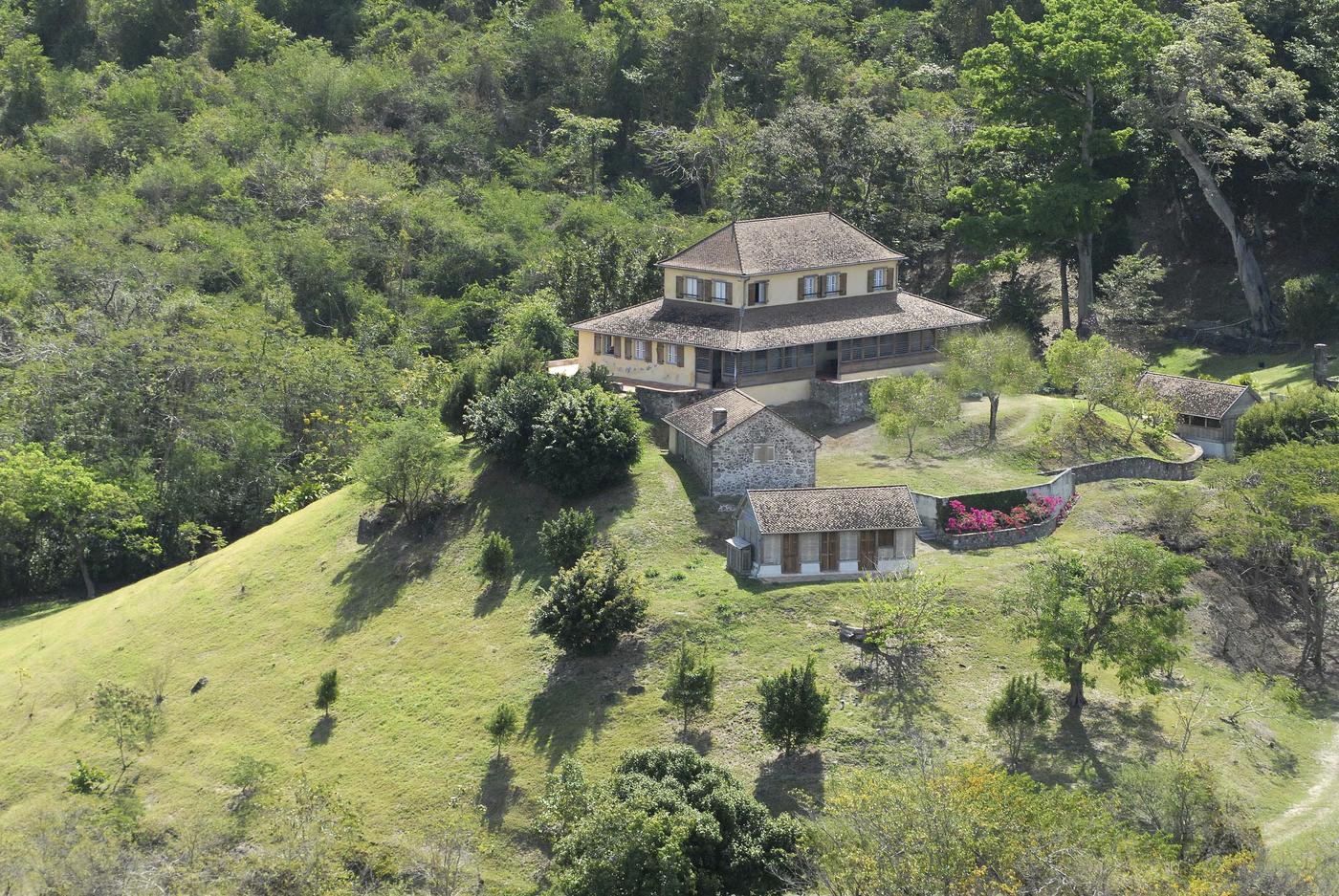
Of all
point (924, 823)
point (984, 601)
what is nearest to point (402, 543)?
point (984, 601)

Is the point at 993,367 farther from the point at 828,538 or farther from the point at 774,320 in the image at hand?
the point at 828,538

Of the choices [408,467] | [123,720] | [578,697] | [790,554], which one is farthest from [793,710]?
[123,720]

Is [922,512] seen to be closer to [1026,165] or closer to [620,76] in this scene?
[1026,165]

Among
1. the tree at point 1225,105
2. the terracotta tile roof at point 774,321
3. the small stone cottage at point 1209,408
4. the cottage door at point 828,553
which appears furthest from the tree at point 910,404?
the tree at point 1225,105

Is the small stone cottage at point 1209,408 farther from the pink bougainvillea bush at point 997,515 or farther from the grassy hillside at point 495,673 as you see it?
the pink bougainvillea bush at point 997,515

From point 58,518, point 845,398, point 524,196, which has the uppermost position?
point 524,196
